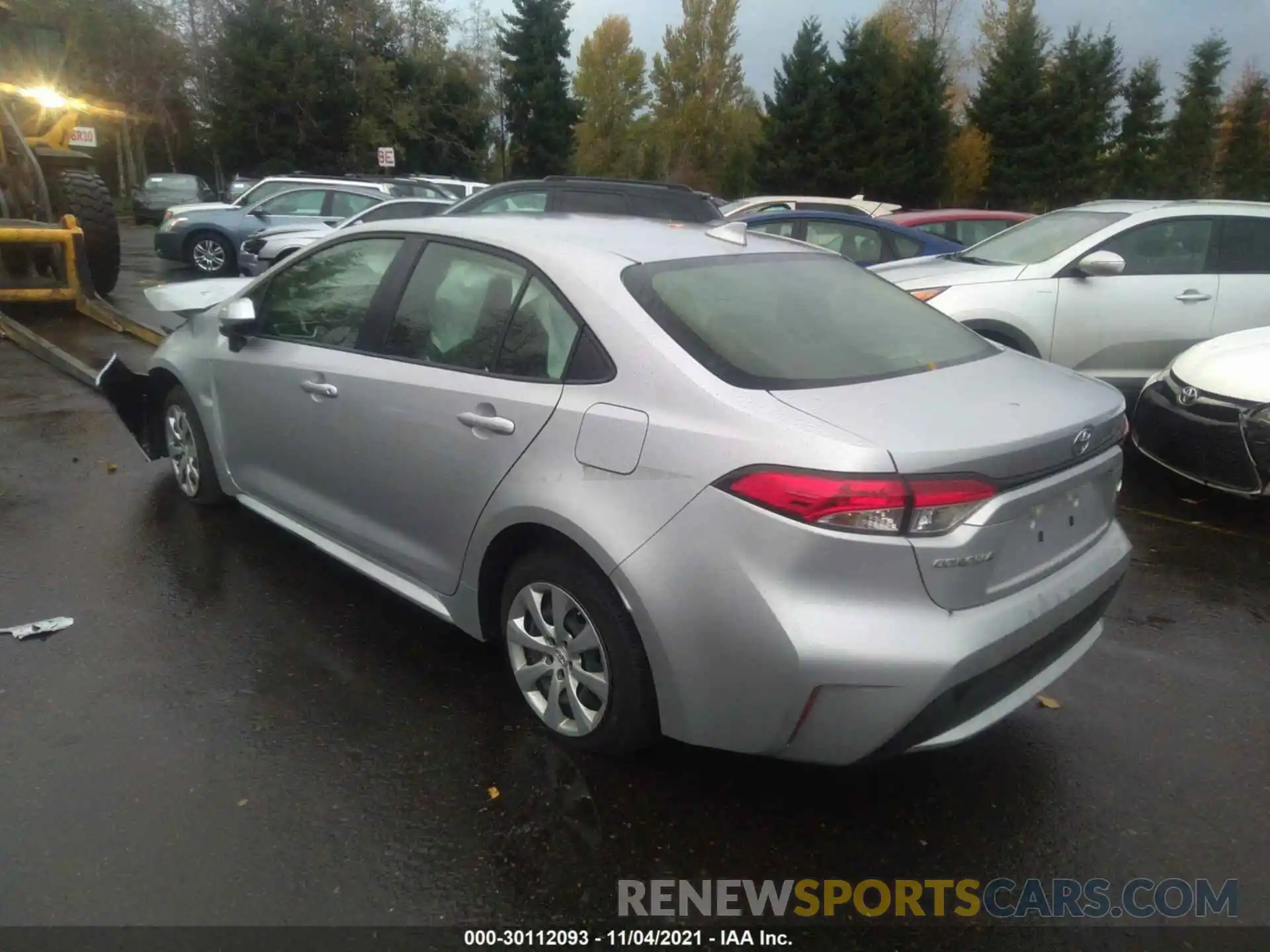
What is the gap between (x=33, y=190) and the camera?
10.8m

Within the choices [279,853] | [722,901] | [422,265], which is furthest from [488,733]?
[422,265]

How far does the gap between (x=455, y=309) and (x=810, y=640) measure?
70.3 inches

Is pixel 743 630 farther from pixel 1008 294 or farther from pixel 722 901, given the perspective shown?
pixel 1008 294

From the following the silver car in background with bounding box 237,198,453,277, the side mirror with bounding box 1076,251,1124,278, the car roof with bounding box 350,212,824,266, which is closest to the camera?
the car roof with bounding box 350,212,824,266

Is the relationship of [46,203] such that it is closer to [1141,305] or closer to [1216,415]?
[1141,305]

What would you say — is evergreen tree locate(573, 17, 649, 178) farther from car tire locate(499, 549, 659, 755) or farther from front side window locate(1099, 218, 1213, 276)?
car tire locate(499, 549, 659, 755)

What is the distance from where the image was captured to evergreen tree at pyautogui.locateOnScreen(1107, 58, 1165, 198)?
4444 centimetres

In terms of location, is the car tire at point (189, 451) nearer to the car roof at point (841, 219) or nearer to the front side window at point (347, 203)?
the car roof at point (841, 219)

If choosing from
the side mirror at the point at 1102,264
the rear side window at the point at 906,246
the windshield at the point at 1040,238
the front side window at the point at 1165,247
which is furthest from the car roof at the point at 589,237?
the rear side window at the point at 906,246

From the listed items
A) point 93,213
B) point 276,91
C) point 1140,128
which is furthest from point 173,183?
point 1140,128

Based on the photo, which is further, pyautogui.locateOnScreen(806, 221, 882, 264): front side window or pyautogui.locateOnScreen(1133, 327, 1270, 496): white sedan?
pyautogui.locateOnScreen(806, 221, 882, 264): front side window

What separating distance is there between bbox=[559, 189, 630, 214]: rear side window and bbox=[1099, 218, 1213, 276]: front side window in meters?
3.55

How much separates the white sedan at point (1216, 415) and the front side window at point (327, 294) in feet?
13.8

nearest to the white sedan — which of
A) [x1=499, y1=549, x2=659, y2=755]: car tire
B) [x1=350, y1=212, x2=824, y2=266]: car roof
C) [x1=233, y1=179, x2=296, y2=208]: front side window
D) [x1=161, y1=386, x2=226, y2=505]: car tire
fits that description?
[x1=350, y1=212, x2=824, y2=266]: car roof
